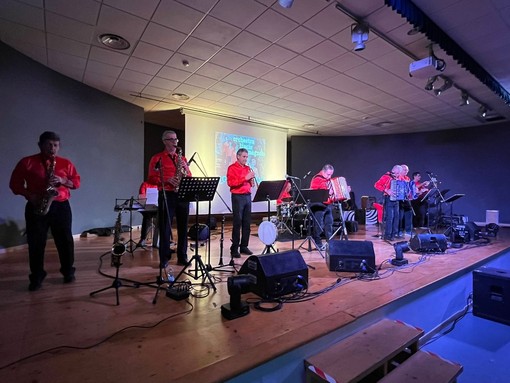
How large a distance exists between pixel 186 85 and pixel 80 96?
88.4 inches

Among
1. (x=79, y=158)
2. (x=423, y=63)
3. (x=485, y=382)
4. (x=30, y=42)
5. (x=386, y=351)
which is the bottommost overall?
(x=485, y=382)

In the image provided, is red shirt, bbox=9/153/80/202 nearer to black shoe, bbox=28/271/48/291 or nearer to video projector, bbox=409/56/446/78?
black shoe, bbox=28/271/48/291

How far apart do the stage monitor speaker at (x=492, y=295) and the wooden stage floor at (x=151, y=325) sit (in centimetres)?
46

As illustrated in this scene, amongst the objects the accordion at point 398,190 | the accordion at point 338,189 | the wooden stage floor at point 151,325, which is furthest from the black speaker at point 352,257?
the accordion at point 398,190

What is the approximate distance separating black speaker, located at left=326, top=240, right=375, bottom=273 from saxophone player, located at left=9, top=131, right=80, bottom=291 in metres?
2.94

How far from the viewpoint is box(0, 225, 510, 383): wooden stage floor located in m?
1.54

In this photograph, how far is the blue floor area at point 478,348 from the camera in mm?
2586

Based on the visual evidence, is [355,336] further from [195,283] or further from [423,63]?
[423,63]

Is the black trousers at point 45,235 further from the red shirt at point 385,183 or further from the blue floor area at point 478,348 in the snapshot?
the red shirt at point 385,183

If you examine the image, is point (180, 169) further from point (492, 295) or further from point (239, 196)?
point (492, 295)

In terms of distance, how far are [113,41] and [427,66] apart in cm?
471

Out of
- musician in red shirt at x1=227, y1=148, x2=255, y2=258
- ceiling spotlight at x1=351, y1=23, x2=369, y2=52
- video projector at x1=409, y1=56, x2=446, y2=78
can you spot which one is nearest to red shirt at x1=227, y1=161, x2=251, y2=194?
musician in red shirt at x1=227, y1=148, x2=255, y2=258

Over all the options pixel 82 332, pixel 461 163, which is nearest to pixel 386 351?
pixel 82 332

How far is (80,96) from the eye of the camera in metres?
5.93
